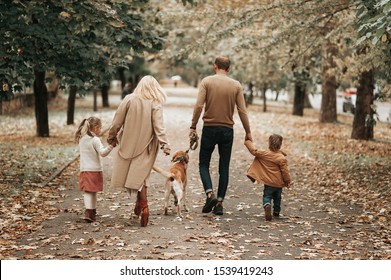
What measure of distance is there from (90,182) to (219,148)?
2.00 meters

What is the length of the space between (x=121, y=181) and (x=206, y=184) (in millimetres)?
1435

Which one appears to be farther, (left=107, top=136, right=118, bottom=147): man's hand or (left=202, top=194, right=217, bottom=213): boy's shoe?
(left=202, top=194, right=217, bottom=213): boy's shoe

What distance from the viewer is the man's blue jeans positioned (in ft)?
30.4

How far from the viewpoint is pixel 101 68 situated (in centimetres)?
1712

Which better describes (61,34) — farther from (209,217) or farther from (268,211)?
(268,211)

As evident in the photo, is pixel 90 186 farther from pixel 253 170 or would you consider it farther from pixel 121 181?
A: pixel 253 170

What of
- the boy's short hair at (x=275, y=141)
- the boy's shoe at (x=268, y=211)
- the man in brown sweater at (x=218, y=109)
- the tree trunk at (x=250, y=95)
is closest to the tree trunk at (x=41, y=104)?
the man in brown sweater at (x=218, y=109)

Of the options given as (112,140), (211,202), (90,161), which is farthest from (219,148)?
(90,161)

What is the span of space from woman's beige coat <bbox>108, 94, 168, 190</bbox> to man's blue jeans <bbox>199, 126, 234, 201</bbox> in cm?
98

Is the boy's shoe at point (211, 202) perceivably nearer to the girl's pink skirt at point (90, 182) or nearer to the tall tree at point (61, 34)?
the girl's pink skirt at point (90, 182)

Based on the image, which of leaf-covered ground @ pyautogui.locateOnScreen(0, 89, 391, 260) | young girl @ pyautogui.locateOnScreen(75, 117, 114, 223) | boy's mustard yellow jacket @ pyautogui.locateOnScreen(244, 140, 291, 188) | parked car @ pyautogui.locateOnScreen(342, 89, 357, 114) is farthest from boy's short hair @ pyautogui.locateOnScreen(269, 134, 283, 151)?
parked car @ pyautogui.locateOnScreen(342, 89, 357, 114)

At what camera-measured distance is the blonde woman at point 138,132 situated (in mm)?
8523

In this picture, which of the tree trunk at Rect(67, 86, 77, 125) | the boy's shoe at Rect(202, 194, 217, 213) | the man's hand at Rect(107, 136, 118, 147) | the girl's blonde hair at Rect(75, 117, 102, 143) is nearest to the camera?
the man's hand at Rect(107, 136, 118, 147)

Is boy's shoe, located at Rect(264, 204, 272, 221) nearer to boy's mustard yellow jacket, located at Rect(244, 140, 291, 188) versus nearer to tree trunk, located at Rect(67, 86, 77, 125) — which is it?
boy's mustard yellow jacket, located at Rect(244, 140, 291, 188)
